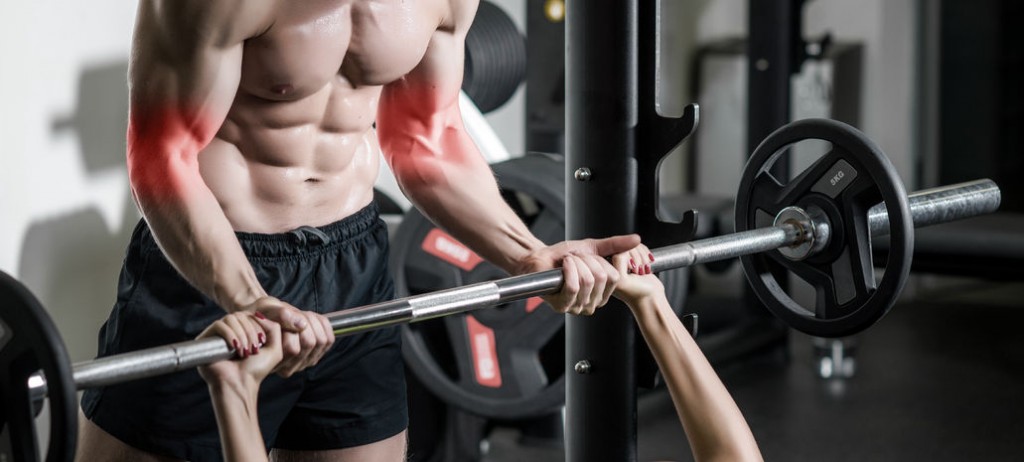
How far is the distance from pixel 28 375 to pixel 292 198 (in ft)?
1.69

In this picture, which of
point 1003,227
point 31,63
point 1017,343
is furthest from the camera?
point 1017,343

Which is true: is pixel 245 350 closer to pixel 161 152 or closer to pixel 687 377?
pixel 161 152

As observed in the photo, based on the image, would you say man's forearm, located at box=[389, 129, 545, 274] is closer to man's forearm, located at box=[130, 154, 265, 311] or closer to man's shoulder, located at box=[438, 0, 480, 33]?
man's shoulder, located at box=[438, 0, 480, 33]

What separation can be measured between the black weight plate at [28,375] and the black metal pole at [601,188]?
73 centimetres

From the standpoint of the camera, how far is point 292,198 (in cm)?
142

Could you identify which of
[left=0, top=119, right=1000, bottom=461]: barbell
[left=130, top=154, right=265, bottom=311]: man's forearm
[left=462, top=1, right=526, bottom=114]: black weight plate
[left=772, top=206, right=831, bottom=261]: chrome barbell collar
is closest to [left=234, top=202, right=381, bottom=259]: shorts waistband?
[left=130, top=154, right=265, bottom=311]: man's forearm

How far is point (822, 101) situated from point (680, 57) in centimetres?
52

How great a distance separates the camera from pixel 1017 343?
3.87 metres

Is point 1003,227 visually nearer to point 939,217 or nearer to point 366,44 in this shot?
point 939,217

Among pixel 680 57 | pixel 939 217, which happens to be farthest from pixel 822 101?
pixel 939 217

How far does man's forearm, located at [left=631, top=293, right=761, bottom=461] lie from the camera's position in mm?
1243

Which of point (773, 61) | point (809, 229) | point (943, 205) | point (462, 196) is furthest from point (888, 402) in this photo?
point (462, 196)

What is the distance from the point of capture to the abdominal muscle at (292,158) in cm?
135

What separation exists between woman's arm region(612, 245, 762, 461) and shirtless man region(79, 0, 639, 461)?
0.11 feet
